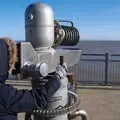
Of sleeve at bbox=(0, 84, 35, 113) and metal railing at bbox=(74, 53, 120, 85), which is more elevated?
sleeve at bbox=(0, 84, 35, 113)

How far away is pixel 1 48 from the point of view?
148 inches

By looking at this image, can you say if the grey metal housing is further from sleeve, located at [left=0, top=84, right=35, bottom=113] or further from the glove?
sleeve, located at [left=0, top=84, right=35, bottom=113]

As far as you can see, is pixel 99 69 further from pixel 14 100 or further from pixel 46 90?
pixel 14 100

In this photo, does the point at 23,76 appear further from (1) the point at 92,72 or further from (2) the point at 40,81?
(1) the point at 92,72

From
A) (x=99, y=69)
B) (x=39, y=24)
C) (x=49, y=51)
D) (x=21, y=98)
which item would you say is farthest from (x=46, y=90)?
(x=99, y=69)

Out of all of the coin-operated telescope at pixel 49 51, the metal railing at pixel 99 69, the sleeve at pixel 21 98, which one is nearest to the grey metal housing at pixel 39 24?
the coin-operated telescope at pixel 49 51

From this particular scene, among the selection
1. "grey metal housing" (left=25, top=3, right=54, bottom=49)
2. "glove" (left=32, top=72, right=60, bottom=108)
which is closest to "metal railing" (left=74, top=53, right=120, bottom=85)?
"grey metal housing" (left=25, top=3, right=54, bottom=49)

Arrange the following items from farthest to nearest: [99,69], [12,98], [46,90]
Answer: [99,69], [46,90], [12,98]

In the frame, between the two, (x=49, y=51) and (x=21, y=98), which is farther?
(x=49, y=51)

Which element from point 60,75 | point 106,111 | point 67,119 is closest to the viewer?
point 60,75

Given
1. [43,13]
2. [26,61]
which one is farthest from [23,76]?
[43,13]

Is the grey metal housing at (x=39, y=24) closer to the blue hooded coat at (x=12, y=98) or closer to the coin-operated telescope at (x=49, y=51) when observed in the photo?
the coin-operated telescope at (x=49, y=51)

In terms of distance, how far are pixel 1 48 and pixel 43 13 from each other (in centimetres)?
86

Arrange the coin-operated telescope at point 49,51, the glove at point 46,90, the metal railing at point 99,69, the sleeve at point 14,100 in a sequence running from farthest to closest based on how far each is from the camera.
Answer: the metal railing at point 99,69 → the coin-operated telescope at point 49,51 → the glove at point 46,90 → the sleeve at point 14,100
